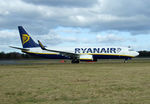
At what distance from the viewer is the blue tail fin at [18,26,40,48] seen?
52844mm

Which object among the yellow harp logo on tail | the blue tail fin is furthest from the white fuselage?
the yellow harp logo on tail

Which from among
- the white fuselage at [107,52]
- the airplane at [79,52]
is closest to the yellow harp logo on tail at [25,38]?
the airplane at [79,52]

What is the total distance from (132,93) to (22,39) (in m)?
45.1

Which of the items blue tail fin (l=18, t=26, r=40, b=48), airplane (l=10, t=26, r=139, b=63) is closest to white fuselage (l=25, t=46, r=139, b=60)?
airplane (l=10, t=26, r=139, b=63)

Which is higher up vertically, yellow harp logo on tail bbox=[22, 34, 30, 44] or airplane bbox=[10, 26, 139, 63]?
yellow harp logo on tail bbox=[22, 34, 30, 44]

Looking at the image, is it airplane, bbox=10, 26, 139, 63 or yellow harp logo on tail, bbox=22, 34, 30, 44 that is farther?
yellow harp logo on tail, bbox=22, 34, 30, 44

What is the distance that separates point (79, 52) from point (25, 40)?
Result: 44.5ft

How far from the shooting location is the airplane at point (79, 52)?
47.4 meters

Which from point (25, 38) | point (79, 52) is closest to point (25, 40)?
point (25, 38)

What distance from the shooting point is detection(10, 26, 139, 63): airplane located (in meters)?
47.4

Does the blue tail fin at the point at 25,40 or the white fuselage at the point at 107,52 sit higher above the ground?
the blue tail fin at the point at 25,40

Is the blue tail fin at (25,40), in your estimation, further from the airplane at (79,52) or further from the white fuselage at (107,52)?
the white fuselage at (107,52)

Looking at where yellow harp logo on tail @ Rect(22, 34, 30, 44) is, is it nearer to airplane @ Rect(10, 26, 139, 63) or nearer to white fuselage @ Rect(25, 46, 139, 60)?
airplane @ Rect(10, 26, 139, 63)

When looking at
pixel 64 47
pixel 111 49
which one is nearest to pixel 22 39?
pixel 64 47
